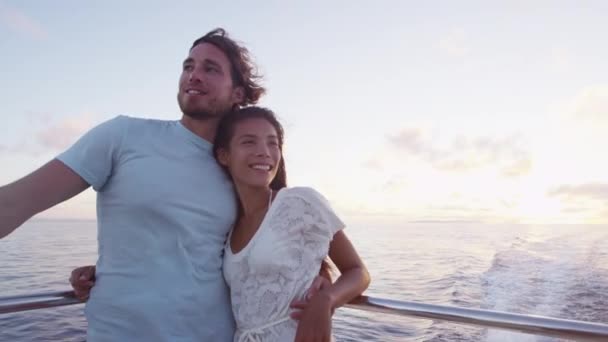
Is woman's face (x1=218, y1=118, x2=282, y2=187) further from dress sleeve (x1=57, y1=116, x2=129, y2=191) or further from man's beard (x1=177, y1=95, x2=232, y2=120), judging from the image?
dress sleeve (x1=57, y1=116, x2=129, y2=191)

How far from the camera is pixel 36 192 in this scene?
1.48 metres

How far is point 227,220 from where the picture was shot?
5.81 feet

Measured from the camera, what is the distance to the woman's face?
67.7 inches

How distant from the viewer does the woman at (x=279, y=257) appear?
1534 millimetres

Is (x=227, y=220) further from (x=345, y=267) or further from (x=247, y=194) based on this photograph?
(x=345, y=267)

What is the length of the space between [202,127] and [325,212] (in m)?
0.60

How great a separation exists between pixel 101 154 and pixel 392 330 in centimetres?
662

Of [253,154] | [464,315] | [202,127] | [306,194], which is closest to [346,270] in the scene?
[306,194]

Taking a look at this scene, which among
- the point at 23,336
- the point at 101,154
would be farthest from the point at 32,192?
the point at 23,336

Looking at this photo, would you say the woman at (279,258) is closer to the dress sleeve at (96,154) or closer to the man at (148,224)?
the man at (148,224)

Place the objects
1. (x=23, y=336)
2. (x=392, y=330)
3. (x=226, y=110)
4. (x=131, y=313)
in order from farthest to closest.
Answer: (x=392, y=330)
(x=23, y=336)
(x=226, y=110)
(x=131, y=313)

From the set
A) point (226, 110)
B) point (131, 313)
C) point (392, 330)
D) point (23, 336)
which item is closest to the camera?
point (131, 313)

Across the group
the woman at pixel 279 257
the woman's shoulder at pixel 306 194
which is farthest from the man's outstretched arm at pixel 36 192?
the woman's shoulder at pixel 306 194

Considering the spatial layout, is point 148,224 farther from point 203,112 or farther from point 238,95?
point 238,95
